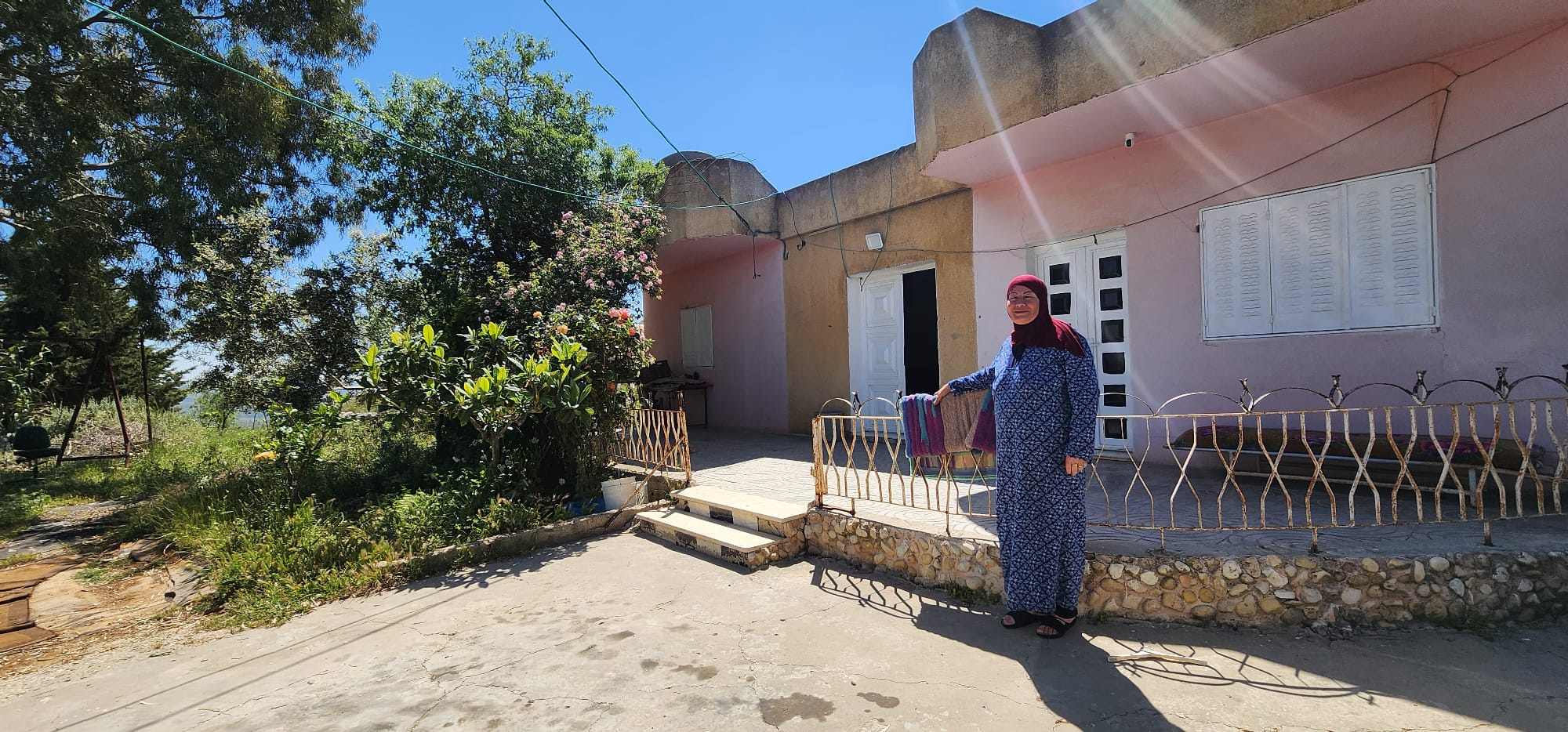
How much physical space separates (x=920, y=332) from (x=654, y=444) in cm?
351

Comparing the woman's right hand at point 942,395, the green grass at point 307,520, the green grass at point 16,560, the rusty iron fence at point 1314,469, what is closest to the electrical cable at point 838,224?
the rusty iron fence at point 1314,469

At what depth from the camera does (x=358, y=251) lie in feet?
29.0

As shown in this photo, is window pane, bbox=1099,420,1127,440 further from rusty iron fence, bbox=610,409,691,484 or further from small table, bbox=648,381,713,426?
small table, bbox=648,381,713,426

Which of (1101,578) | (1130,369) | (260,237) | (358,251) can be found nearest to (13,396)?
(260,237)

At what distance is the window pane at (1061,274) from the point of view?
6.72 meters

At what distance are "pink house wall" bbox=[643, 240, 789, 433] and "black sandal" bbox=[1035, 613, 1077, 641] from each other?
684cm

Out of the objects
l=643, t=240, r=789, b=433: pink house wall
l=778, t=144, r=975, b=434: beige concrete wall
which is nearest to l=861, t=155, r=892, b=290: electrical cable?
l=778, t=144, r=975, b=434: beige concrete wall

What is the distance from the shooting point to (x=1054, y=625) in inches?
132

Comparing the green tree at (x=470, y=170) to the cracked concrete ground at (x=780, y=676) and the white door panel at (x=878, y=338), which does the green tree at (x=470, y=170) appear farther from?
the cracked concrete ground at (x=780, y=676)

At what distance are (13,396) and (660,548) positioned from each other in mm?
10319

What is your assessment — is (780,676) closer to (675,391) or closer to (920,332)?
(920,332)

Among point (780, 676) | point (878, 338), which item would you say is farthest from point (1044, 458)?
point (878, 338)

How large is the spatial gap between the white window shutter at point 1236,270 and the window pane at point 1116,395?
0.92 meters

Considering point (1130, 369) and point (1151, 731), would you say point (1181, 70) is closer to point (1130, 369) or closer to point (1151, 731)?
point (1130, 369)
